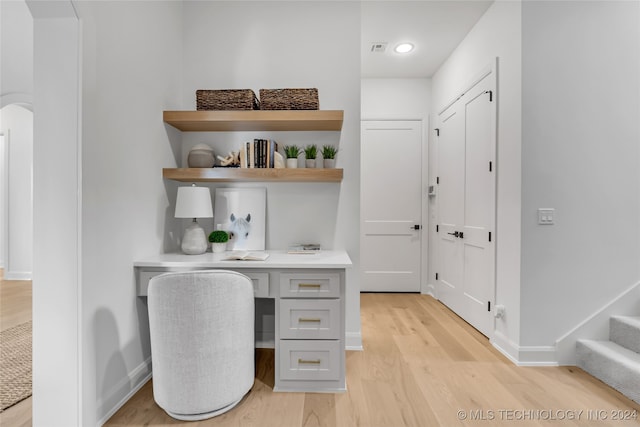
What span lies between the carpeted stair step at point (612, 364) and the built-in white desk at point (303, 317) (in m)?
1.64

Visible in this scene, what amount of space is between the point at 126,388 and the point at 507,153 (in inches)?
116

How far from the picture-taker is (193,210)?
2342 millimetres

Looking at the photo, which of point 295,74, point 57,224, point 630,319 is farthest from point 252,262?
point 630,319

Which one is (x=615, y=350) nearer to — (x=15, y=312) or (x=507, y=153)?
(x=507, y=153)

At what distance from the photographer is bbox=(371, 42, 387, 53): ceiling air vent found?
358 cm

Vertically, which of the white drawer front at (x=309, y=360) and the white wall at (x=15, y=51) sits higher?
the white wall at (x=15, y=51)

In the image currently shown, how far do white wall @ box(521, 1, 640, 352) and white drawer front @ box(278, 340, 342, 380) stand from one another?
1.38m

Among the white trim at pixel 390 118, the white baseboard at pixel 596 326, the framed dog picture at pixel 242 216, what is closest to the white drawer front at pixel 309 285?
the framed dog picture at pixel 242 216

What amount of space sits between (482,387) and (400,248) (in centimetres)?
243

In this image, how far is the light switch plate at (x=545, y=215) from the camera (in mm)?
2441

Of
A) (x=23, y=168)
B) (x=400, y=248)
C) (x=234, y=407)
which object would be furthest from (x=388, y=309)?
(x=23, y=168)

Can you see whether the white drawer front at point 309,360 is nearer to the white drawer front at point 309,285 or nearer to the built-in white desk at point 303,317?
the built-in white desk at point 303,317

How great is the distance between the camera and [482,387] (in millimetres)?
2152

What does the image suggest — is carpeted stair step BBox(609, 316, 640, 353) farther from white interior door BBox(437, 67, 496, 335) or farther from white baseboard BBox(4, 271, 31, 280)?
white baseboard BBox(4, 271, 31, 280)
